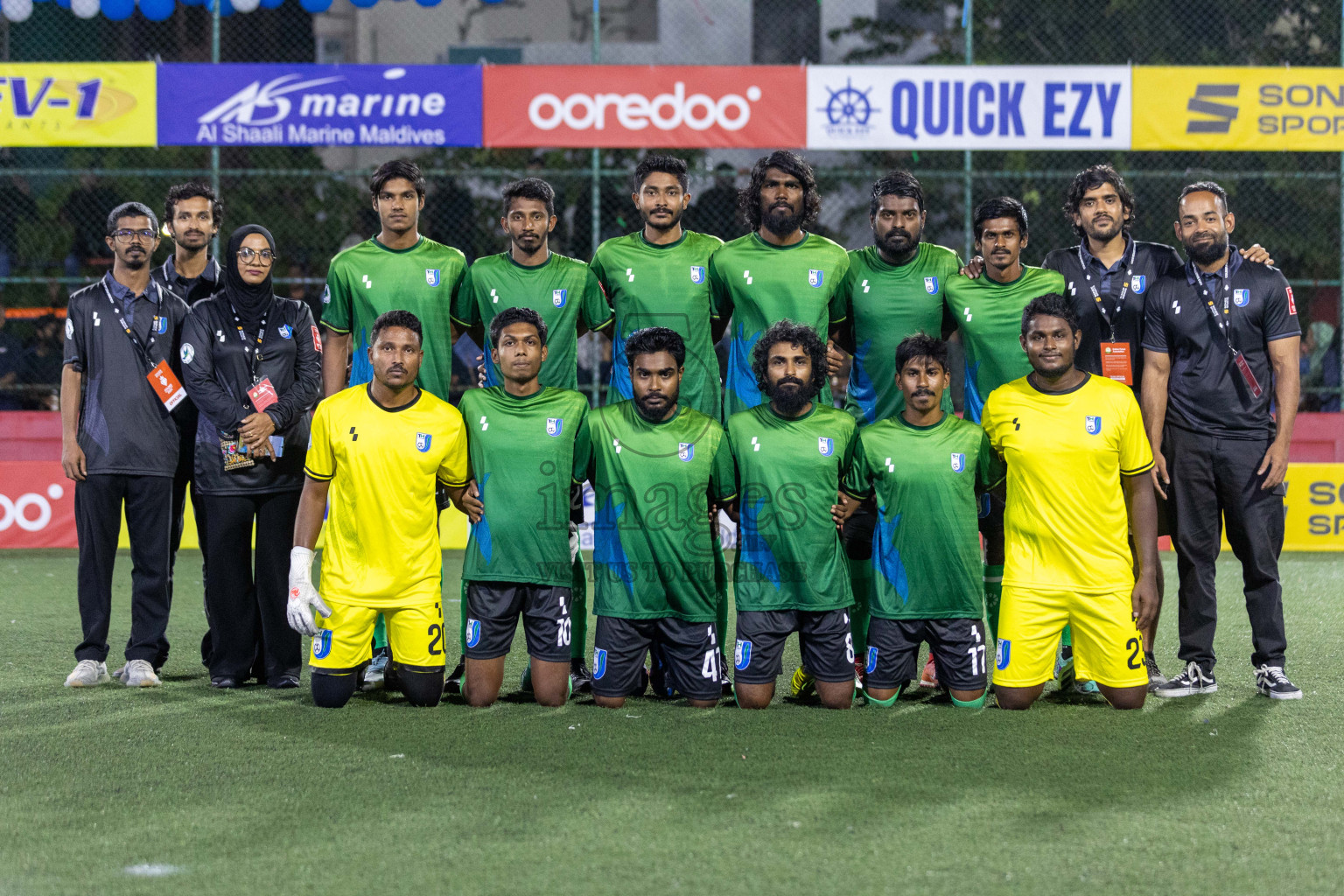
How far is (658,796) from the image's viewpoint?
4.32 meters

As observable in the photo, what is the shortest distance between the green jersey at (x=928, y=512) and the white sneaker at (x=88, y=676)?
135 inches

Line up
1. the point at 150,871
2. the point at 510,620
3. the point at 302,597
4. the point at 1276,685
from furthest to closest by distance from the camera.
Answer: the point at 1276,685 < the point at 510,620 < the point at 302,597 < the point at 150,871

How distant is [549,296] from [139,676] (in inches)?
96.9

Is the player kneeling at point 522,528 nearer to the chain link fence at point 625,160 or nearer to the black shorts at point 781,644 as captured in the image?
the black shorts at point 781,644

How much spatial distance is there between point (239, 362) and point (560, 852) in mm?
3268

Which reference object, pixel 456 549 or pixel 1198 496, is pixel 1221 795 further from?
pixel 456 549

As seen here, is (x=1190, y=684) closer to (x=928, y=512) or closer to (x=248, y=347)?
(x=928, y=512)

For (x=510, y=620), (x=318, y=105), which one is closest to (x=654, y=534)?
(x=510, y=620)

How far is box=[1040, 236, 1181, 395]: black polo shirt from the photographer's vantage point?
20.1ft

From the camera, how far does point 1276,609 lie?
6.05 meters

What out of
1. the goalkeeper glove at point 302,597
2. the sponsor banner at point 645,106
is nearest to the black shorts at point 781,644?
the goalkeeper glove at point 302,597

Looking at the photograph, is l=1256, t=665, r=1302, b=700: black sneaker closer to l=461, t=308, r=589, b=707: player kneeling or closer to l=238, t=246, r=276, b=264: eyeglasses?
l=461, t=308, r=589, b=707: player kneeling

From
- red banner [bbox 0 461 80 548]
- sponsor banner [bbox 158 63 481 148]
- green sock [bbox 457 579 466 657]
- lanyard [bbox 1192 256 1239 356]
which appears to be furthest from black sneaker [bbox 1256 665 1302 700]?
red banner [bbox 0 461 80 548]

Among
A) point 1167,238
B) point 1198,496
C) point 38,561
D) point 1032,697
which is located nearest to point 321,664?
point 1032,697
